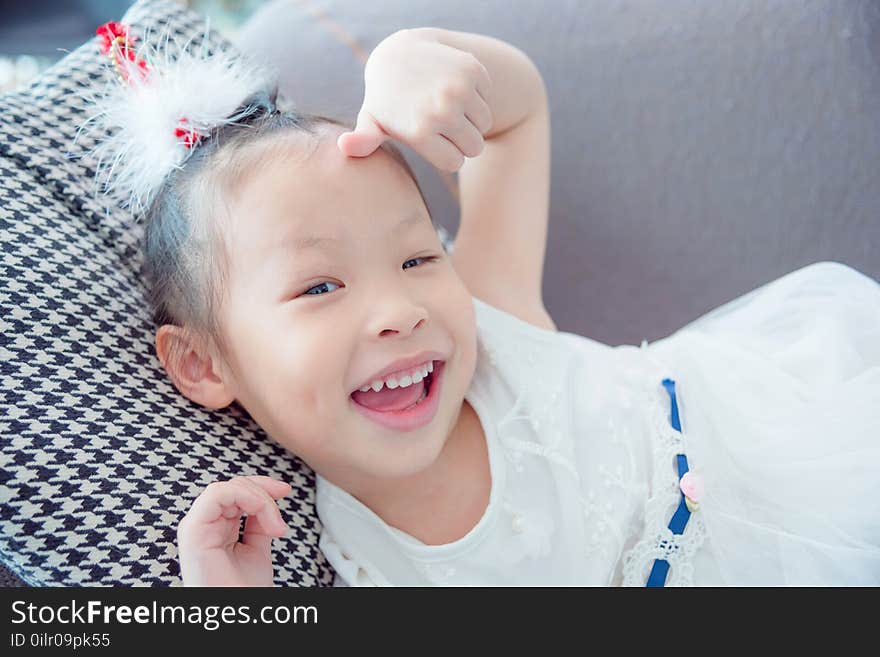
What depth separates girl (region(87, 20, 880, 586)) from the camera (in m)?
0.83

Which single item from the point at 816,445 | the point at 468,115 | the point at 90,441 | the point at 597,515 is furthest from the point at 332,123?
the point at 816,445

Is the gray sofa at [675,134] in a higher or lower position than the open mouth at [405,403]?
higher

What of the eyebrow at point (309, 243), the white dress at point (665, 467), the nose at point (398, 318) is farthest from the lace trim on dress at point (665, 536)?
the eyebrow at point (309, 243)

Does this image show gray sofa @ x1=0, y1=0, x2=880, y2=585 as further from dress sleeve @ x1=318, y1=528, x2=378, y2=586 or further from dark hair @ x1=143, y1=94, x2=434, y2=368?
dress sleeve @ x1=318, y1=528, x2=378, y2=586

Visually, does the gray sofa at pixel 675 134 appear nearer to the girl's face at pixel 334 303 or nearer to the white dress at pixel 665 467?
the white dress at pixel 665 467

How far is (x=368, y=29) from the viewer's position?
137cm

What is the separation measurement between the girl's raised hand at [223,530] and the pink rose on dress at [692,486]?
Answer: 42 centimetres

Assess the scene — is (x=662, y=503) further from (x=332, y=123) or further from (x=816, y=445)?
(x=332, y=123)

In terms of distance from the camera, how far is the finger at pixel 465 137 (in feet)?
Result: 2.80

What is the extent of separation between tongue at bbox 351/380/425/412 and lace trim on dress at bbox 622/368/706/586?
28cm

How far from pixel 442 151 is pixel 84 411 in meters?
0.43

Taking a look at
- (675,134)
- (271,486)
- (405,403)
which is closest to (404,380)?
(405,403)

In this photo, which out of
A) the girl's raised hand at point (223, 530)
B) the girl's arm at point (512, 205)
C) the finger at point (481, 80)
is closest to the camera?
the girl's raised hand at point (223, 530)
